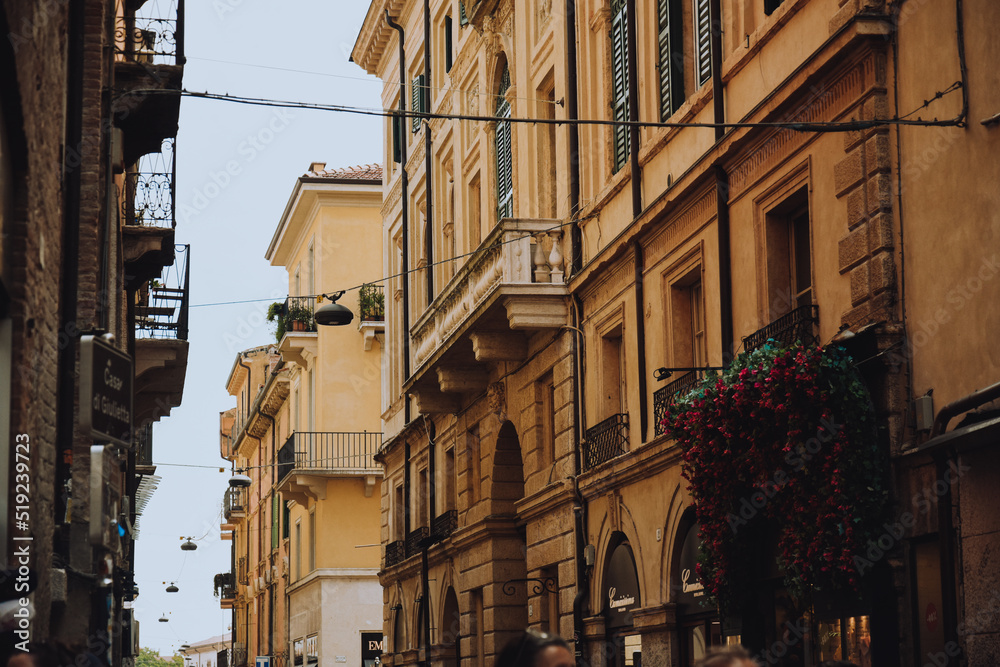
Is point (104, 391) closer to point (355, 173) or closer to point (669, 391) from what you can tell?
point (669, 391)

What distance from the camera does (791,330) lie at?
1499cm

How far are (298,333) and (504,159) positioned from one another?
2050 centimetres

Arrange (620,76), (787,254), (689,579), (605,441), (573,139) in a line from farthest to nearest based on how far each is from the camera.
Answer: (573,139) < (620,76) < (605,441) < (689,579) < (787,254)

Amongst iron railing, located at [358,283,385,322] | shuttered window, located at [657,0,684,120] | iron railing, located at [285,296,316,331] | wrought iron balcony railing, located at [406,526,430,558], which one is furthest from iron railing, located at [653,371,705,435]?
iron railing, located at [285,296,316,331]

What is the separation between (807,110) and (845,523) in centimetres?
426

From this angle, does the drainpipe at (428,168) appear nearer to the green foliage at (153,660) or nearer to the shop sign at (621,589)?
the shop sign at (621,589)

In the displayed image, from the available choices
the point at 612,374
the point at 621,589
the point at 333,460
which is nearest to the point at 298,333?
the point at 333,460

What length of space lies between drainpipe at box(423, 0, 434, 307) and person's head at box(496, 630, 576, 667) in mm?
26004

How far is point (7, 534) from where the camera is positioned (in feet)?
33.1

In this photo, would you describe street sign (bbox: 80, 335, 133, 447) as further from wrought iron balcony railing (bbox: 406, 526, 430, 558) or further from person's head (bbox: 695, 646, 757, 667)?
wrought iron balcony railing (bbox: 406, 526, 430, 558)

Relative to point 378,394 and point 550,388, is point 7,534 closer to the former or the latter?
point 550,388

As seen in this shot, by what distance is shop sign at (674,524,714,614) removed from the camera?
692 inches

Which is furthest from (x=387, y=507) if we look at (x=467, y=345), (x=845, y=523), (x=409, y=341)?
(x=845, y=523)

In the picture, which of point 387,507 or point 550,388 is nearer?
point 550,388
